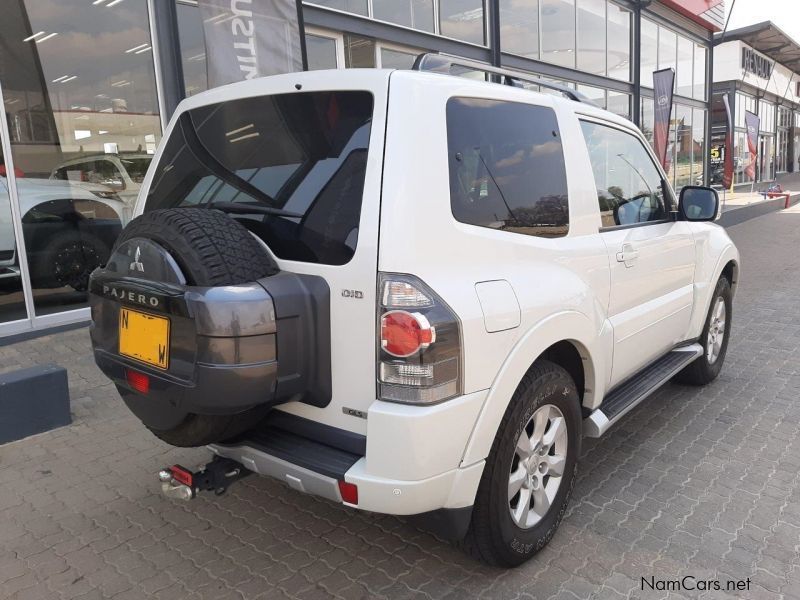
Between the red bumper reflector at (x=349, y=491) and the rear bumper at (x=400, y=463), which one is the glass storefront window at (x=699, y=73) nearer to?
the rear bumper at (x=400, y=463)

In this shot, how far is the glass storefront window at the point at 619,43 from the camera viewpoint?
607 inches

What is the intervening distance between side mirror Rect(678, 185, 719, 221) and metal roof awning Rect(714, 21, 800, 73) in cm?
2209

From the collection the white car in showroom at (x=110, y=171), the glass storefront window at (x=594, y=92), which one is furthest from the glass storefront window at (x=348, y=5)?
the glass storefront window at (x=594, y=92)

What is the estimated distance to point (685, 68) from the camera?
20531 millimetres

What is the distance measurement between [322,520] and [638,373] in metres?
2.05

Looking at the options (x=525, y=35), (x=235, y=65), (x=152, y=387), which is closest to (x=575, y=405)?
(x=152, y=387)

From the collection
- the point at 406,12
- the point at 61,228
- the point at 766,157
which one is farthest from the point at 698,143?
the point at 61,228

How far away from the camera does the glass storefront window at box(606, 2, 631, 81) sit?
1542 centimetres

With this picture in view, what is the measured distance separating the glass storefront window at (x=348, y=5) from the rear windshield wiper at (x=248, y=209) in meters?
6.70

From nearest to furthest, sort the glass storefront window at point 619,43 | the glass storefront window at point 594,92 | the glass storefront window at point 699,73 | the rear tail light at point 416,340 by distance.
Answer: the rear tail light at point 416,340 → the glass storefront window at point 594,92 → the glass storefront window at point 619,43 → the glass storefront window at point 699,73

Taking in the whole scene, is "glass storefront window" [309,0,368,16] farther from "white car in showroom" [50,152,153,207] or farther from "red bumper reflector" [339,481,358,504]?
"red bumper reflector" [339,481,358,504]

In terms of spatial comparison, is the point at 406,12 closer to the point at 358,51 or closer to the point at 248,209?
the point at 358,51

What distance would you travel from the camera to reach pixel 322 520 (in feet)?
10.0

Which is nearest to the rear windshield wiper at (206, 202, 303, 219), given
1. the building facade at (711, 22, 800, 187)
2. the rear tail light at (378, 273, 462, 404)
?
the rear tail light at (378, 273, 462, 404)
